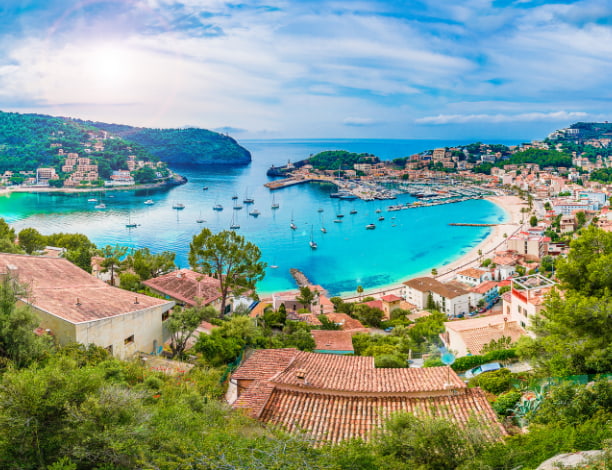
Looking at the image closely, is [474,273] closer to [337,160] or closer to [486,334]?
[486,334]

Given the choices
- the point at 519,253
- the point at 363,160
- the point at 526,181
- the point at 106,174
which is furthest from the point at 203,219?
the point at 363,160

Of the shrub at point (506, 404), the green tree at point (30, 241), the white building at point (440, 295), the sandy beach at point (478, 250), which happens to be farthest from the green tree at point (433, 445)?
the sandy beach at point (478, 250)

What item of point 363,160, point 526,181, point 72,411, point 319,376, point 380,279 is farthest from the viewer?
point 363,160

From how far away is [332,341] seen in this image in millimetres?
11445

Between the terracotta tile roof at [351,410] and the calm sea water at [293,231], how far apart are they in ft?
64.7

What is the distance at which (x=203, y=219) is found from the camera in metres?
45.9

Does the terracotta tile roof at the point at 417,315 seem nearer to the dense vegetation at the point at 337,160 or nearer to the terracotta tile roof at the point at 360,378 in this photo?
the terracotta tile roof at the point at 360,378

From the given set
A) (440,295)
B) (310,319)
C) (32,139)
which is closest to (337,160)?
(32,139)

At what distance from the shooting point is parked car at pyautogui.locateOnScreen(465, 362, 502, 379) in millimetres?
7172

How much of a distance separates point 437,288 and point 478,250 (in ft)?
44.6

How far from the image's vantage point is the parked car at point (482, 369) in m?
7.17

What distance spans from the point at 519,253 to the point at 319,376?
28.7 meters

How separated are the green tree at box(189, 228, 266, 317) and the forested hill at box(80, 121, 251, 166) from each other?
102 m

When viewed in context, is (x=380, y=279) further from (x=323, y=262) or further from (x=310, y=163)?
(x=310, y=163)
